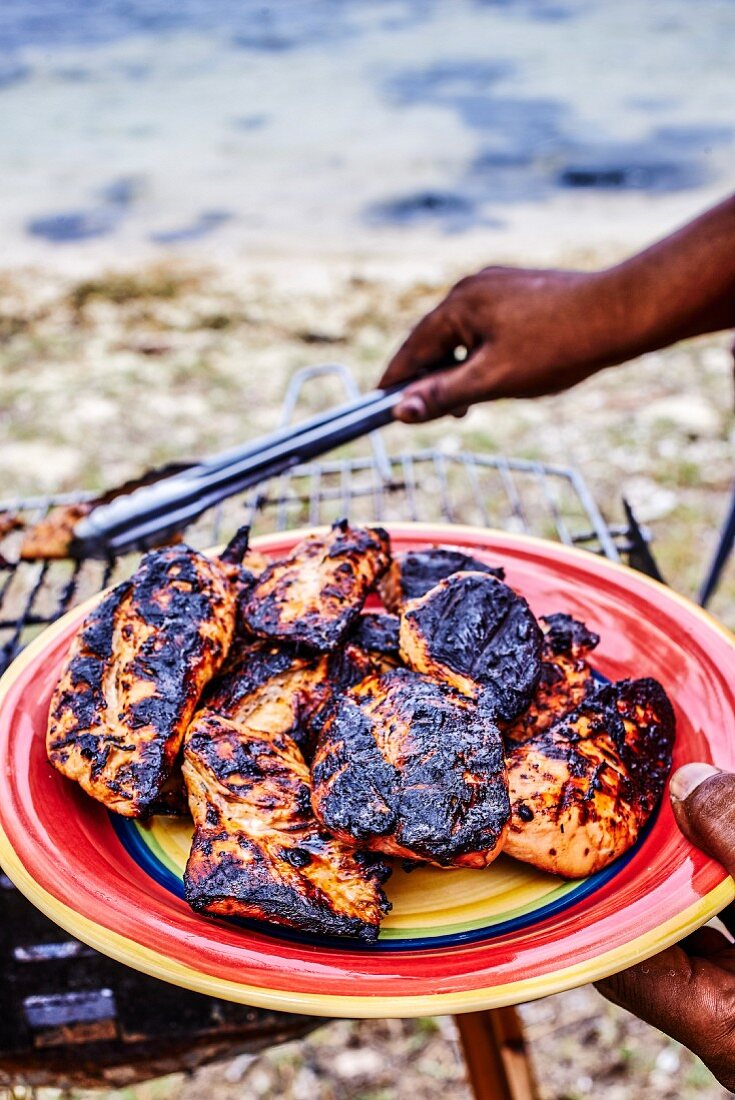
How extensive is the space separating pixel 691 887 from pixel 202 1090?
→ 2.27 meters

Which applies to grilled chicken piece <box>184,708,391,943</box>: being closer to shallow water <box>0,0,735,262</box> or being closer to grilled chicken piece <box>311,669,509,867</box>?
grilled chicken piece <box>311,669,509,867</box>

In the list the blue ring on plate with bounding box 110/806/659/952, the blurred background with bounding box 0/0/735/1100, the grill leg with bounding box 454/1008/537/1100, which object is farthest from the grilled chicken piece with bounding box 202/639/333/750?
the blurred background with bounding box 0/0/735/1100

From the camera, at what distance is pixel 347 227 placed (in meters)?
9.74

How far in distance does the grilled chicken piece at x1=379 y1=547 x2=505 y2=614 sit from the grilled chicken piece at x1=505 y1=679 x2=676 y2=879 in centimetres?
35

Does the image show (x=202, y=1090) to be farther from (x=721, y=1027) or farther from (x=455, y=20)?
(x=455, y=20)

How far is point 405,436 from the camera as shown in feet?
18.4

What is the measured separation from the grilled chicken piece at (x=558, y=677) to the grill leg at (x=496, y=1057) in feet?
3.15

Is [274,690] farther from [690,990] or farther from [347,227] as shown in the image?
[347,227]

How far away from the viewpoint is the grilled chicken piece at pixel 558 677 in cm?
157

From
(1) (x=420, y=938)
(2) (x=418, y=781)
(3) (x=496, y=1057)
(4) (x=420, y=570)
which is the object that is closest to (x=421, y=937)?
(1) (x=420, y=938)

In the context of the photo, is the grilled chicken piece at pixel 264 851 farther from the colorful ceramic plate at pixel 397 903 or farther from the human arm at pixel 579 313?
the human arm at pixel 579 313

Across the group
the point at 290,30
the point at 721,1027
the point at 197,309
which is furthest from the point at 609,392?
the point at 290,30

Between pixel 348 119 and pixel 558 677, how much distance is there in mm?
13374

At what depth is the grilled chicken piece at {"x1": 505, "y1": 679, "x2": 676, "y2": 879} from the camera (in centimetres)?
136
